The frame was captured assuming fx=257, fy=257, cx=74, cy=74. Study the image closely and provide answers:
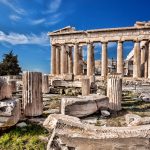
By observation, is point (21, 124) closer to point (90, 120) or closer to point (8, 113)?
→ point (8, 113)

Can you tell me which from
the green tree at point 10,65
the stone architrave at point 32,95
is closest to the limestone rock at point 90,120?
the stone architrave at point 32,95

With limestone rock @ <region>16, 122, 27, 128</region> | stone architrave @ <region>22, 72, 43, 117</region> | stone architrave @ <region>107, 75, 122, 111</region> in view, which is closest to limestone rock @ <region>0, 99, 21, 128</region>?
limestone rock @ <region>16, 122, 27, 128</region>

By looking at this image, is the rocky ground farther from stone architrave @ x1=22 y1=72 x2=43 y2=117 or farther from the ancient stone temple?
the ancient stone temple

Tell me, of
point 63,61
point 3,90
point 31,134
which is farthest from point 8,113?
point 63,61

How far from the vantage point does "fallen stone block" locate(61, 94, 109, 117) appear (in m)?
9.11

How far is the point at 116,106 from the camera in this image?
11.0 m

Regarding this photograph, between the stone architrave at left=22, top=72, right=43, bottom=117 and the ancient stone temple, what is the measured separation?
2554 cm

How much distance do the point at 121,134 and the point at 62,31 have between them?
35376 mm

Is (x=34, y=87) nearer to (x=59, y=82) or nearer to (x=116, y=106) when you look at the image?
(x=116, y=106)

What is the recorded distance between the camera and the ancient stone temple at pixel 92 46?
34.1 meters

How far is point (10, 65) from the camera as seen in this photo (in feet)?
147

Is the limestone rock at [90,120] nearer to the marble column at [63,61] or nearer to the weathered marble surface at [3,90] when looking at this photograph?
the weathered marble surface at [3,90]

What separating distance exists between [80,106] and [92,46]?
1125 inches

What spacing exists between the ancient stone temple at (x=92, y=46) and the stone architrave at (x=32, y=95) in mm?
25536
